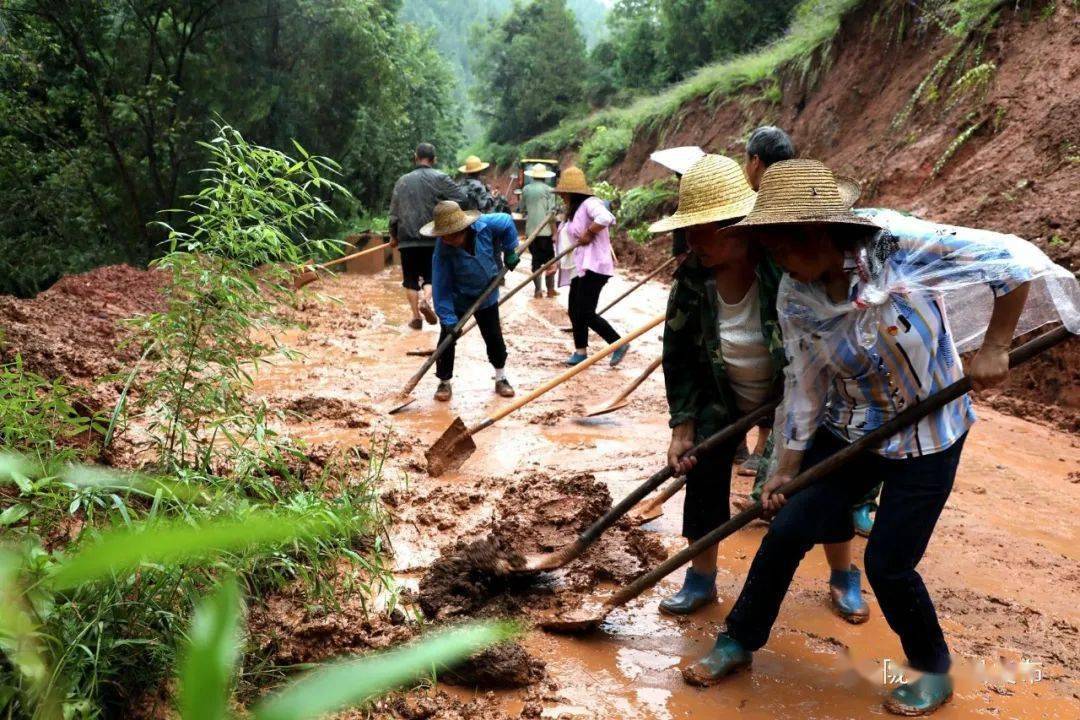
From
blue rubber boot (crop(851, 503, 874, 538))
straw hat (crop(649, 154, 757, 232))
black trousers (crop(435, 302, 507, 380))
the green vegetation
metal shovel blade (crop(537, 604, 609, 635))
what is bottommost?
blue rubber boot (crop(851, 503, 874, 538))

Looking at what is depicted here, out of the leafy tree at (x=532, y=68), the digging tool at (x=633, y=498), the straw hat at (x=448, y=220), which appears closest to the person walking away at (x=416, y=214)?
the straw hat at (x=448, y=220)

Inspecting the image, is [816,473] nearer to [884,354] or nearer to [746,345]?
[884,354]

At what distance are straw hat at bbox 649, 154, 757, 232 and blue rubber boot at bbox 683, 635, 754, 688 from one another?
4.62 feet

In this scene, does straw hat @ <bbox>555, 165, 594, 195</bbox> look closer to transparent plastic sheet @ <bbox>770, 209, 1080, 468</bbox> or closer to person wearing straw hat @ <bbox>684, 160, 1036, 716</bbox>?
person wearing straw hat @ <bbox>684, 160, 1036, 716</bbox>

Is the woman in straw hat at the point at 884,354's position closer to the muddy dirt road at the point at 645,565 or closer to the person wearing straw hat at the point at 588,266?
the muddy dirt road at the point at 645,565

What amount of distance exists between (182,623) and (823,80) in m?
13.5

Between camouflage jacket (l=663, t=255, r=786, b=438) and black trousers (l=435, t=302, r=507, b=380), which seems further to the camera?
black trousers (l=435, t=302, r=507, b=380)

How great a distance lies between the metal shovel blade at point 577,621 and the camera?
2.89 m

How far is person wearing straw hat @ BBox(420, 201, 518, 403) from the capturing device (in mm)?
6055

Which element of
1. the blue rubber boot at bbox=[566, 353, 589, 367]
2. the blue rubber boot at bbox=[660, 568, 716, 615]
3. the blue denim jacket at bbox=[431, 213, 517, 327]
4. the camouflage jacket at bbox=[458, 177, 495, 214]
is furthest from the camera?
the camouflage jacket at bbox=[458, 177, 495, 214]

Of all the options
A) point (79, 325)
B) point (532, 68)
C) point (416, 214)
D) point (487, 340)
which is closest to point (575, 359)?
point (487, 340)

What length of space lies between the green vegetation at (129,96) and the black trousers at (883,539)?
9.53 meters

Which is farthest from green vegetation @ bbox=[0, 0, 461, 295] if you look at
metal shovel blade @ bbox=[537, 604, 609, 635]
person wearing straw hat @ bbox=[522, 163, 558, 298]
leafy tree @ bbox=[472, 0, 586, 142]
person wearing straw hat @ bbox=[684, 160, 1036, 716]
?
leafy tree @ bbox=[472, 0, 586, 142]

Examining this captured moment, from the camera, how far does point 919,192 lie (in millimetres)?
8477
